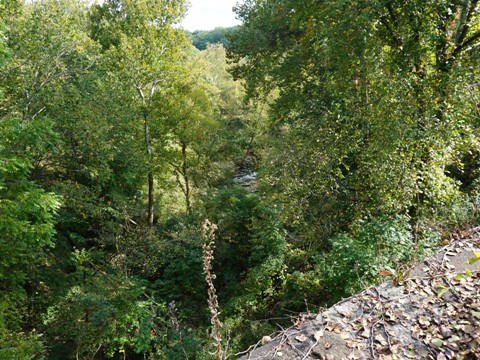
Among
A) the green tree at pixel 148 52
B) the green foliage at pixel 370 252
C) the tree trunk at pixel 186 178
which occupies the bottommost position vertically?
the tree trunk at pixel 186 178

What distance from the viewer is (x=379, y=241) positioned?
16.0ft

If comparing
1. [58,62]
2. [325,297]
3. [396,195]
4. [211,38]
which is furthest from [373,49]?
[211,38]

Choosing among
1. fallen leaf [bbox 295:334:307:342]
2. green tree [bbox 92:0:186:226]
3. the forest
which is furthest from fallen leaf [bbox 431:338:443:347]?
green tree [bbox 92:0:186:226]

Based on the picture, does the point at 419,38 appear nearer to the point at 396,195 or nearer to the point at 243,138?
the point at 396,195

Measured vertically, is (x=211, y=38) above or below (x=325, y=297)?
above

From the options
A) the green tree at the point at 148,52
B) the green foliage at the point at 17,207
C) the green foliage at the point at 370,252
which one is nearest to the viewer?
the green foliage at the point at 370,252

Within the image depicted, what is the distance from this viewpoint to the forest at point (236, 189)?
529 cm

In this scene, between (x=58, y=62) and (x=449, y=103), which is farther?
(x=58, y=62)

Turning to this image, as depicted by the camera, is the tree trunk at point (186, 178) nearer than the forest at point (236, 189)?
No

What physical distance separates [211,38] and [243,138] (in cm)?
6392

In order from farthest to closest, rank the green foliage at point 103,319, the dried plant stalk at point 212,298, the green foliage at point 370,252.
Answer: the green foliage at point 103,319 → the green foliage at point 370,252 → the dried plant stalk at point 212,298

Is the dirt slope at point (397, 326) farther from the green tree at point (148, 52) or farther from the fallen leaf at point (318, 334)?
the green tree at point (148, 52)

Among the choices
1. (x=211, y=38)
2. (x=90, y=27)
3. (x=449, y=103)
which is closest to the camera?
(x=449, y=103)

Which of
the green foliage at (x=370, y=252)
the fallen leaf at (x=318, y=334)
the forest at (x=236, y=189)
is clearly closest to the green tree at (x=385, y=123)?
the forest at (x=236, y=189)
